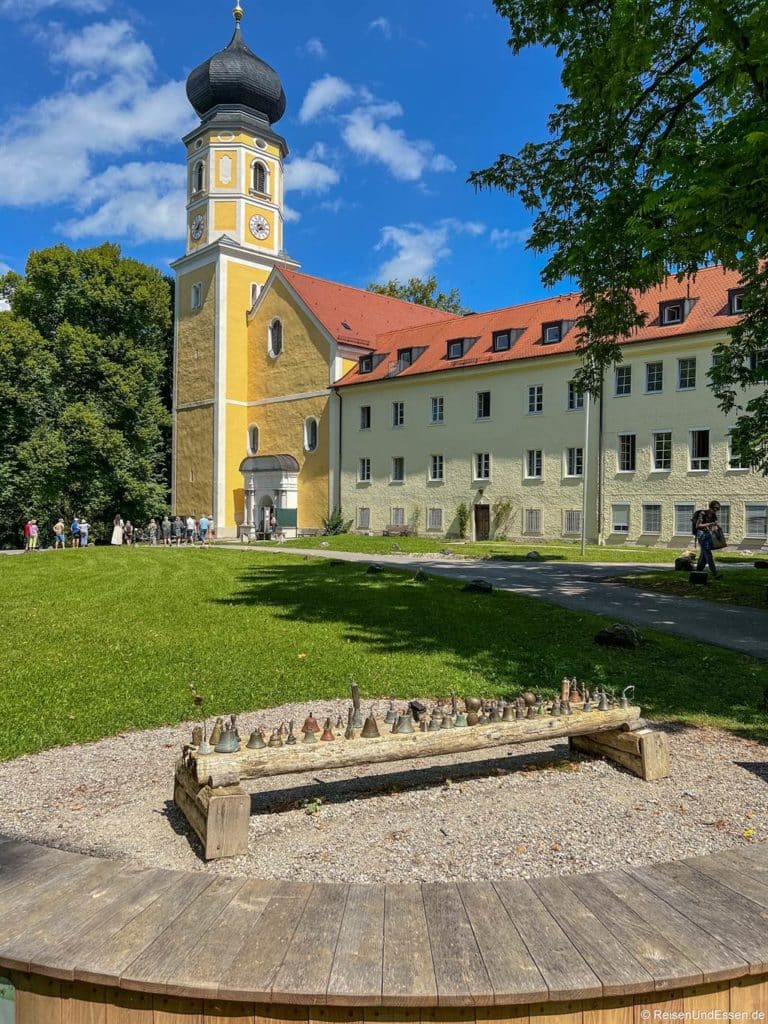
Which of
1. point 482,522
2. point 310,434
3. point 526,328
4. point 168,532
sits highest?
point 526,328

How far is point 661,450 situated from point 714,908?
32.6 m

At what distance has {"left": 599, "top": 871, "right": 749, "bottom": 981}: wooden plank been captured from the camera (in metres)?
→ 2.66

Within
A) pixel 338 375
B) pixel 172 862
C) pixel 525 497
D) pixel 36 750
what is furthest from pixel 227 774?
pixel 338 375

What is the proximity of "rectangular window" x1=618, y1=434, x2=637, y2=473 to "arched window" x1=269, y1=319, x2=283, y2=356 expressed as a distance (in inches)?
907

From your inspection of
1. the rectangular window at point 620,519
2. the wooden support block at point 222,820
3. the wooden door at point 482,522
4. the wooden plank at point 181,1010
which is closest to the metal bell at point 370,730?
the wooden support block at point 222,820

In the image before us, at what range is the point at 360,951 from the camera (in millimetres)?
2771

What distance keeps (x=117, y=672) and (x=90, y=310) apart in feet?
137

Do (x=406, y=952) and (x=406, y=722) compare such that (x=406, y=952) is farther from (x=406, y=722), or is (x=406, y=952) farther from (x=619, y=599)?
(x=619, y=599)

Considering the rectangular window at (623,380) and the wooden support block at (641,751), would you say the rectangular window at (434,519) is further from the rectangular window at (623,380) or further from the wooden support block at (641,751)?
the wooden support block at (641,751)

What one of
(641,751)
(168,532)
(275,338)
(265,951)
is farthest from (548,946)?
(275,338)

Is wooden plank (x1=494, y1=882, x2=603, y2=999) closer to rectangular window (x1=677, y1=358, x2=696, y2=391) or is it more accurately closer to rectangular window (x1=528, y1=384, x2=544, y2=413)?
rectangular window (x1=677, y1=358, x2=696, y2=391)

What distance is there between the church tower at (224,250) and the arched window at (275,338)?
96.6 inches

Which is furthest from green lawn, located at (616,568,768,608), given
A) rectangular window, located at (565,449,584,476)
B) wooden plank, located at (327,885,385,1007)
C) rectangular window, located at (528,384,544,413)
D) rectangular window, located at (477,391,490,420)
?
rectangular window, located at (477,391,490,420)

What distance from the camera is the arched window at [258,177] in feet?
165
